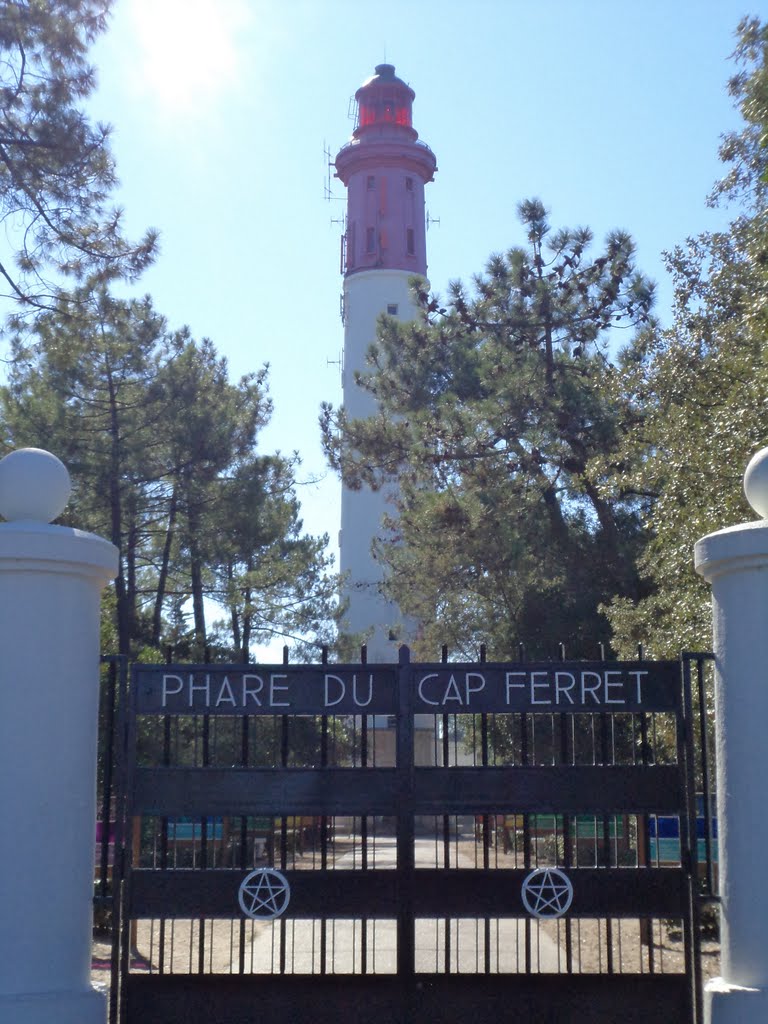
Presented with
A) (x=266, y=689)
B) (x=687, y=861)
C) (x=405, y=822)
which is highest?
(x=266, y=689)

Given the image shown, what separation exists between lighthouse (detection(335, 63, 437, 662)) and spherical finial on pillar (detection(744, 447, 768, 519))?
106ft

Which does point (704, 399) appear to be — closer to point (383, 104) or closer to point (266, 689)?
point (266, 689)

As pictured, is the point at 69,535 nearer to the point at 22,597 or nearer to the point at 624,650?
the point at 22,597

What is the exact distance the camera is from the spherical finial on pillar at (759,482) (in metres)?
6.34

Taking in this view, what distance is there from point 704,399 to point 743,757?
22.6ft

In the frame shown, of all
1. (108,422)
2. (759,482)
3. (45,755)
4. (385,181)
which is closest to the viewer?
(45,755)

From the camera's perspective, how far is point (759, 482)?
20.9 feet

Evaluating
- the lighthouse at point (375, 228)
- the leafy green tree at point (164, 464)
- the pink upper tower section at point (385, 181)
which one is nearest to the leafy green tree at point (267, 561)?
the leafy green tree at point (164, 464)

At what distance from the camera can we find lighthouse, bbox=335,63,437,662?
39.5 metres

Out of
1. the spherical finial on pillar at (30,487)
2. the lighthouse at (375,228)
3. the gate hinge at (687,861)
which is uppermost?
the lighthouse at (375,228)

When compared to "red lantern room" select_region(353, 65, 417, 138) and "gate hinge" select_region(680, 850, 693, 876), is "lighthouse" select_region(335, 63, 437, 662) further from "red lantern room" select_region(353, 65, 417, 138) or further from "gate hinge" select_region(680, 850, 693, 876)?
"gate hinge" select_region(680, 850, 693, 876)

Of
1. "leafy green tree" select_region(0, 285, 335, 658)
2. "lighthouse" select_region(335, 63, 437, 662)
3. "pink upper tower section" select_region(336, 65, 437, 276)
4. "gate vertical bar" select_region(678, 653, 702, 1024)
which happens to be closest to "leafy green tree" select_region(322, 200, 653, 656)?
"leafy green tree" select_region(0, 285, 335, 658)

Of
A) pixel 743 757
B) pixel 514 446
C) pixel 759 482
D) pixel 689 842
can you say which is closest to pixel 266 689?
pixel 689 842

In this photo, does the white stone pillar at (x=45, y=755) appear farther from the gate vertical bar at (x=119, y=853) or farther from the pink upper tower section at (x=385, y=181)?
the pink upper tower section at (x=385, y=181)
